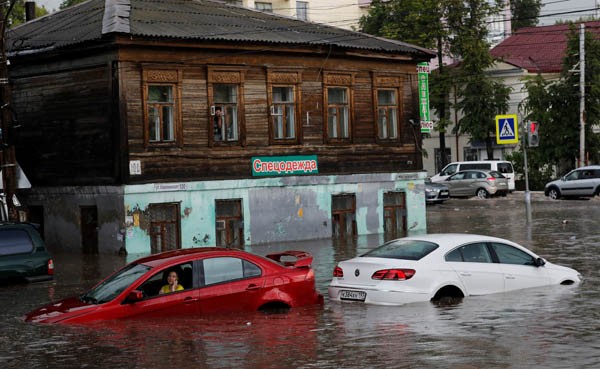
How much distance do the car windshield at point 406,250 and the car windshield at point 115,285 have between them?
439 cm

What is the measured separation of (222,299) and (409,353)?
148 inches

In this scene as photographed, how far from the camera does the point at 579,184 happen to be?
55.1m


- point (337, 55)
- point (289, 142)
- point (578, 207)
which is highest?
point (337, 55)

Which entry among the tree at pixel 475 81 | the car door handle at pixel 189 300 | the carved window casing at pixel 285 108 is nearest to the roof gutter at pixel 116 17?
the carved window casing at pixel 285 108

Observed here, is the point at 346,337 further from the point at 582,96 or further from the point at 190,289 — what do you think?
the point at 582,96

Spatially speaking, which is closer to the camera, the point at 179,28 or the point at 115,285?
the point at 115,285

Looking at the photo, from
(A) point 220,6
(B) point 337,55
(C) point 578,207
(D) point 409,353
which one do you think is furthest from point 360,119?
(D) point 409,353

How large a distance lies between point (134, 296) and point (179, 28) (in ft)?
62.9

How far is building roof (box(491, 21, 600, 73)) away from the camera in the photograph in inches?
3056

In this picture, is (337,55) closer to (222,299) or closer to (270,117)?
(270,117)

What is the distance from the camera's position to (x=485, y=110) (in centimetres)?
7006

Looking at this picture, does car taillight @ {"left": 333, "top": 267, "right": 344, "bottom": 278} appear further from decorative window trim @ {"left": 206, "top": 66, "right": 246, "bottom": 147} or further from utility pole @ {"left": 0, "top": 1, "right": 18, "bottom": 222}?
decorative window trim @ {"left": 206, "top": 66, "right": 246, "bottom": 147}

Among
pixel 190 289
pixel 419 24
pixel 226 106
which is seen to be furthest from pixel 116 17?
pixel 419 24

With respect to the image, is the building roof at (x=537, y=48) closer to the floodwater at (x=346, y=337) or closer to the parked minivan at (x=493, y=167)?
the parked minivan at (x=493, y=167)
